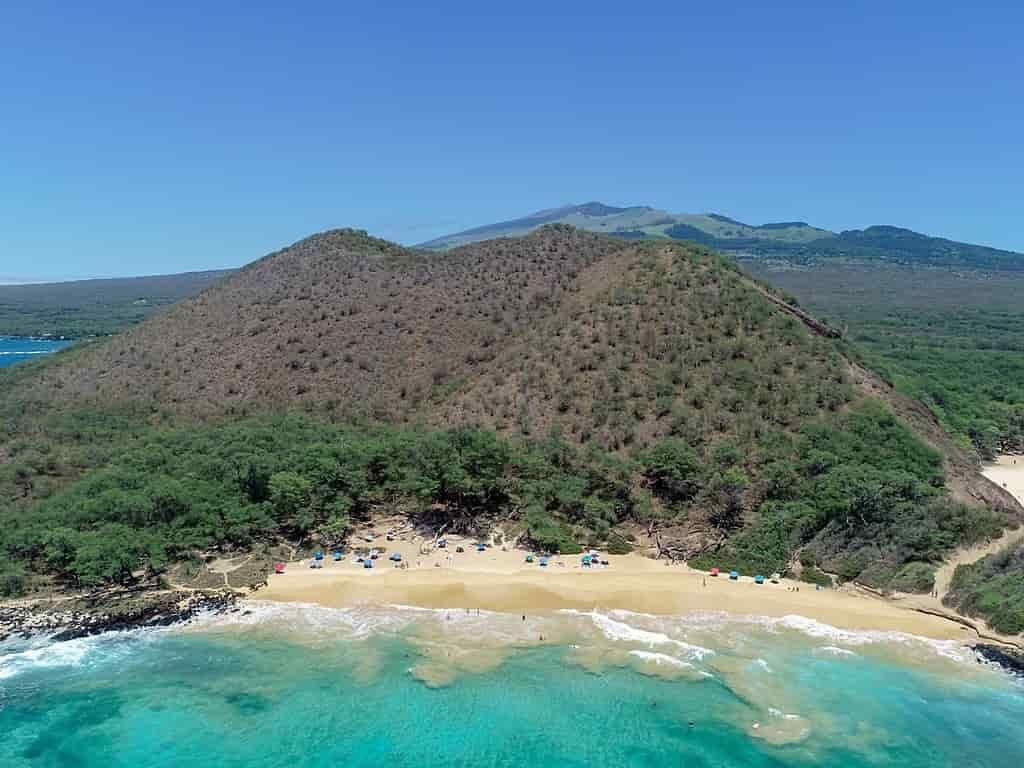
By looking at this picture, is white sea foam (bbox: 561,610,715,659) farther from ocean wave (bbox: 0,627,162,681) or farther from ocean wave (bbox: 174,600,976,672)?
ocean wave (bbox: 0,627,162,681)

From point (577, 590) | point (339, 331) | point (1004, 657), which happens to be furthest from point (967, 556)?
point (339, 331)

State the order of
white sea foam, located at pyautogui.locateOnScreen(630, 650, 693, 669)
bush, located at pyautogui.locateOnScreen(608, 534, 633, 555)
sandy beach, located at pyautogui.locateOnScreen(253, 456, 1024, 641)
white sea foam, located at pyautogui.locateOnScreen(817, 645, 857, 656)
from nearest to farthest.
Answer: white sea foam, located at pyautogui.locateOnScreen(630, 650, 693, 669) < white sea foam, located at pyautogui.locateOnScreen(817, 645, 857, 656) < sandy beach, located at pyautogui.locateOnScreen(253, 456, 1024, 641) < bush, located at pyautogui.locateOnScreen(608, 534, 633, 555)

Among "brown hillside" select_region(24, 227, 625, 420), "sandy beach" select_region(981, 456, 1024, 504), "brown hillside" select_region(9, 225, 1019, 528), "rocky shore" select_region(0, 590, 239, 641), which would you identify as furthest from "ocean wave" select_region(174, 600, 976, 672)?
"sandy beach" select_region(981, 456, 1024, 504)

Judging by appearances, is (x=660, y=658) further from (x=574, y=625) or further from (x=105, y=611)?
(x=105, y=611)

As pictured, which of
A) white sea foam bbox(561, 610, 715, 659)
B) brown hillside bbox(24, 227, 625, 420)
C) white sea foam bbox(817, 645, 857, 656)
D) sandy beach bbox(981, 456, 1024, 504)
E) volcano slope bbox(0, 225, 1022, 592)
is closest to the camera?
white sea foam bbox(817, 645, 857, 656)

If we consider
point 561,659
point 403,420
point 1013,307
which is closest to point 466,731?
point 561,659

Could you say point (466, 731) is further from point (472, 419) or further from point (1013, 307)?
point (1013, 307)
